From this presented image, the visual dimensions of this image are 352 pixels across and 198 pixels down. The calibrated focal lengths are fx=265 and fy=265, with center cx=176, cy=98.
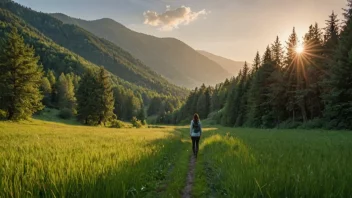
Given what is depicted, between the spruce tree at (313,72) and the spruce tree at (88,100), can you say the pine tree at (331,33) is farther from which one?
the spruce tree at (88,100)

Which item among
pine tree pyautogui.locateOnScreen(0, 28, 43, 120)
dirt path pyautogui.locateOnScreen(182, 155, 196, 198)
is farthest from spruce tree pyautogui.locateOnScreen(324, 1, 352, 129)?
pine tree pyautogui.locateOnScreen(0, 28, 43, 120)

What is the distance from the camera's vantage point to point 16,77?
145ft

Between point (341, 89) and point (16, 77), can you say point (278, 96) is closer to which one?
point (341, 89)

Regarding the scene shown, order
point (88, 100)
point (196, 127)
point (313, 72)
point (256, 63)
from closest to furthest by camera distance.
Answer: point (196, 127) < point (313, 72) < point (88, 100) < point (256, 63)

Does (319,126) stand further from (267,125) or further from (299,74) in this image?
(267,125)

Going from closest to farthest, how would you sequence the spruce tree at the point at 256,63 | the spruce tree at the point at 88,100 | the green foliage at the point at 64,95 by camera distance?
the spruce tree at the point at 88,100 < the spruce tree at the point at 256,63 < the green foliage at the point at 64,95

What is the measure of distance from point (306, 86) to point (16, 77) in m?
50.0

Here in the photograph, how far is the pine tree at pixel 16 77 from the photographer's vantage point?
43.0 metres

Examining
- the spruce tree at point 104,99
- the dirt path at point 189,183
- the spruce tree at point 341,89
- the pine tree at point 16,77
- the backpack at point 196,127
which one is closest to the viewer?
the dirt path at point 189,183

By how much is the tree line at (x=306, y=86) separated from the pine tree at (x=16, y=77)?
43719mm

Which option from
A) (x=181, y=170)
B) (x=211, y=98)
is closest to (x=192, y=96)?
(x=211, y=98)

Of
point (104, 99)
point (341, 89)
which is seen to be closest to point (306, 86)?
point (341, 89)

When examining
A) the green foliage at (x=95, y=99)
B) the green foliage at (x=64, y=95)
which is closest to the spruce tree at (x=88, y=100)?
the green foliage at (x=95, y=99)

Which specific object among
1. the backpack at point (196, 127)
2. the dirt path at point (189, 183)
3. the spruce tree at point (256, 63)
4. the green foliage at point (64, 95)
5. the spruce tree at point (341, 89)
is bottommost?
the dirt path at point (189, 183)
